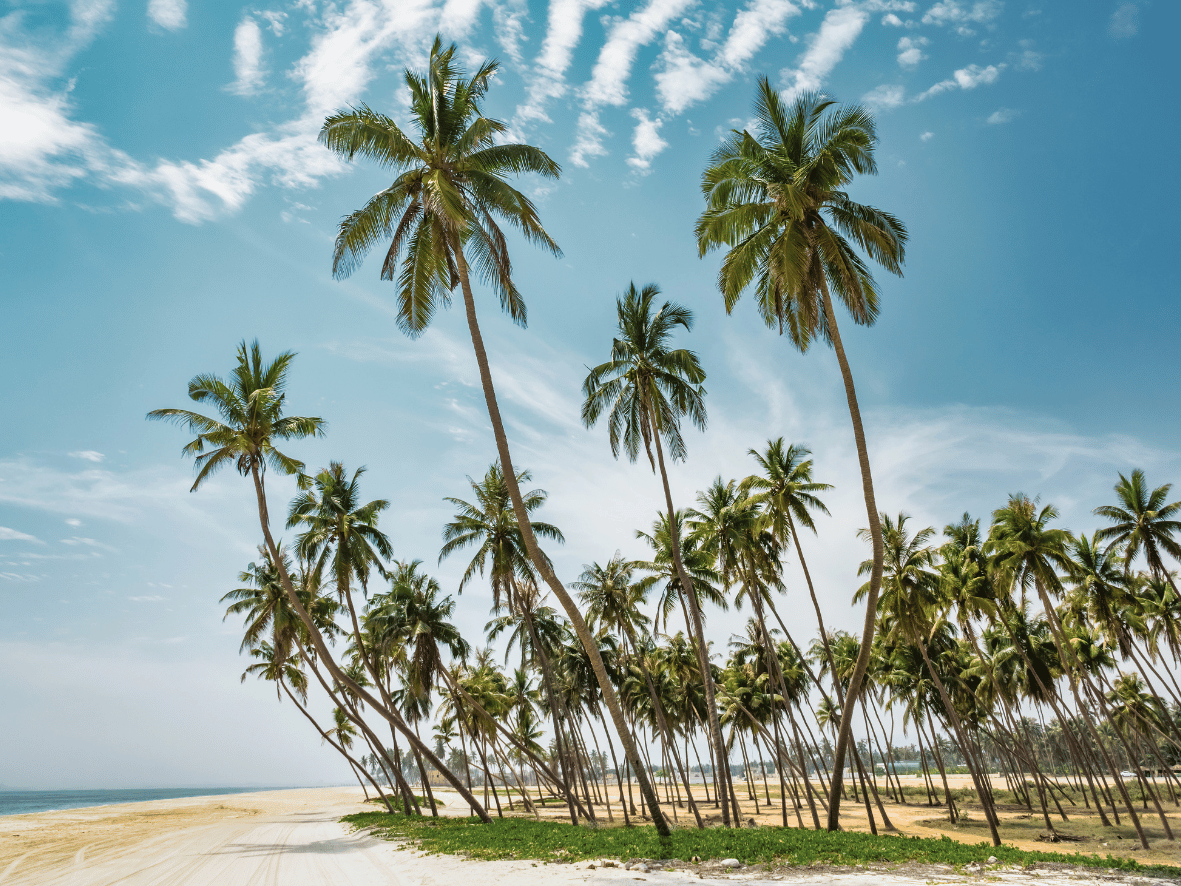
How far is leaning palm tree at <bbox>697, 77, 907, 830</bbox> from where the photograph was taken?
15.4 m

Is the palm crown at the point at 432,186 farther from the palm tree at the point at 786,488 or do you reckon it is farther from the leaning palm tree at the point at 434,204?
the palm tree at the point at 786,488

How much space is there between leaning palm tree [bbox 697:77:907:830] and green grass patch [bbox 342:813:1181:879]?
3.22 m

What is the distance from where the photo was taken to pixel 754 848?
12.0 m

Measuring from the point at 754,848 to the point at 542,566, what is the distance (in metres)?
7.03

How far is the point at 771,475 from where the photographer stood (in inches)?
Answer: 1030

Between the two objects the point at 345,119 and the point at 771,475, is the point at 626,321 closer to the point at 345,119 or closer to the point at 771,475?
the point at 771,475

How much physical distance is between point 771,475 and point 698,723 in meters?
28.8

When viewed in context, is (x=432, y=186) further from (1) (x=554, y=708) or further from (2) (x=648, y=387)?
(1) (x=554, y=708)

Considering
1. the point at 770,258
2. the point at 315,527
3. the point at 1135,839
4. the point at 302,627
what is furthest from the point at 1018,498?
the point at 302,627

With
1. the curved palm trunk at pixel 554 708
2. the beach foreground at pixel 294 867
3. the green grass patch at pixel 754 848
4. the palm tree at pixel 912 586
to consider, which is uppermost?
the palm tree at pixel 912 586

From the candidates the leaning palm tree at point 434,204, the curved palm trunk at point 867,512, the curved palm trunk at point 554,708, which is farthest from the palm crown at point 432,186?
the curved palm trunk at point 554,708

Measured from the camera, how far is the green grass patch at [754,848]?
439 inches

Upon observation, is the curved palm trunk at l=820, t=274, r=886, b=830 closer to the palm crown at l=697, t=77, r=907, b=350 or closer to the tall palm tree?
the palm crown at l=697, t=77, r=907, b=350

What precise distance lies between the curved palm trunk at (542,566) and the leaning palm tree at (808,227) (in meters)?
5.35
